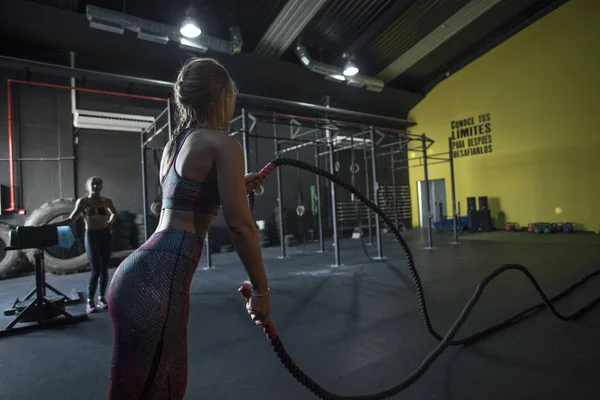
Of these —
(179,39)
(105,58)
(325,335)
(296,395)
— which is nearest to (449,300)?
(325,335)

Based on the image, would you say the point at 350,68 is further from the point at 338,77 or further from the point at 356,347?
the point at 356,347

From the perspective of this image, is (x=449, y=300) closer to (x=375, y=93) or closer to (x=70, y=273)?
(x=70, y=273)

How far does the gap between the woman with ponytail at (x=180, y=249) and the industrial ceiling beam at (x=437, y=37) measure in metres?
8.68

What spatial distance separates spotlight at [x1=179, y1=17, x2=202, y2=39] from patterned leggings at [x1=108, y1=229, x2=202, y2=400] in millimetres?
5427

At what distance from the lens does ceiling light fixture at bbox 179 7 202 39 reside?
5.30 metres

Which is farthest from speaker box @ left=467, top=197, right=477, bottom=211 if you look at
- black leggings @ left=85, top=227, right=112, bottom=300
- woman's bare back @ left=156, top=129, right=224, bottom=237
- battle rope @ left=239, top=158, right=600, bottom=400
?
woman's bare back @ left=156, top=129, right=224, bottom=237

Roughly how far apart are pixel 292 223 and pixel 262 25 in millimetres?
4636

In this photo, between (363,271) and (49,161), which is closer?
(363,271)

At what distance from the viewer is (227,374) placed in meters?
1.89

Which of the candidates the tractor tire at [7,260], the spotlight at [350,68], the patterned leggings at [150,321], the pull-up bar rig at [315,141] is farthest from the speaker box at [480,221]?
the tractor tire at [7,260]

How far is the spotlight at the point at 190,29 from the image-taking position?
17.4ft

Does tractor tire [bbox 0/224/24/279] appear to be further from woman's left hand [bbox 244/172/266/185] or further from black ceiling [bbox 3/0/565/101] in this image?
woman's left hand [bbox 244/172/266/185]

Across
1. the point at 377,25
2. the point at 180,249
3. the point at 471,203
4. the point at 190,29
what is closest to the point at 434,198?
the point at 471,203

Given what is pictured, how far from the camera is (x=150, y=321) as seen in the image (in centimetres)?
81
